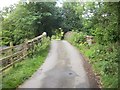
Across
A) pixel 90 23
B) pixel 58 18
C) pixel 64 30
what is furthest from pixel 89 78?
pixel 64 30

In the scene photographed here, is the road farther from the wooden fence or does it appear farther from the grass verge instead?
the wooden fence

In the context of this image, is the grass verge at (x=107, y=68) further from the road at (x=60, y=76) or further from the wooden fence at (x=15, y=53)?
the wooden fence at (x=15, y=53)

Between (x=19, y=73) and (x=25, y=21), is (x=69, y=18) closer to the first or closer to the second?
(x=25, y=21)

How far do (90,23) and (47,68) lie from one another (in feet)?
16.0

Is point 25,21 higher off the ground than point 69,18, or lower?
lower

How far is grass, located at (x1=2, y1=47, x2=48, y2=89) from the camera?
9.66 meters

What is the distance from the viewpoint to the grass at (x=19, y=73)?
966 cm

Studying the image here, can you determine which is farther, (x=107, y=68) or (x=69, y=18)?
(x=69, y=18)

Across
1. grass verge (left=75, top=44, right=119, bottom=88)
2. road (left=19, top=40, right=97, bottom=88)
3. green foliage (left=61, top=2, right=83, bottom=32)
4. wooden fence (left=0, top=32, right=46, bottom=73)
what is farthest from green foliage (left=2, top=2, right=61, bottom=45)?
grass verge (left=75, top=44, right=119, bottom=88)

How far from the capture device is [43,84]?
973cm

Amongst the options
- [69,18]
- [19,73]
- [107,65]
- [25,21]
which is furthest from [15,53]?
[69,18]

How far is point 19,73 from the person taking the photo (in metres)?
11.0

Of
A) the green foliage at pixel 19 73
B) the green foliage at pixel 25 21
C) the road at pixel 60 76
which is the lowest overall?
the road at pixel 60 76

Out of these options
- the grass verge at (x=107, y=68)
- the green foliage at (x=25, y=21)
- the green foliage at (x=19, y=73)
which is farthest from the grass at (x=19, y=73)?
the green foliage at (x=25, y=21)
